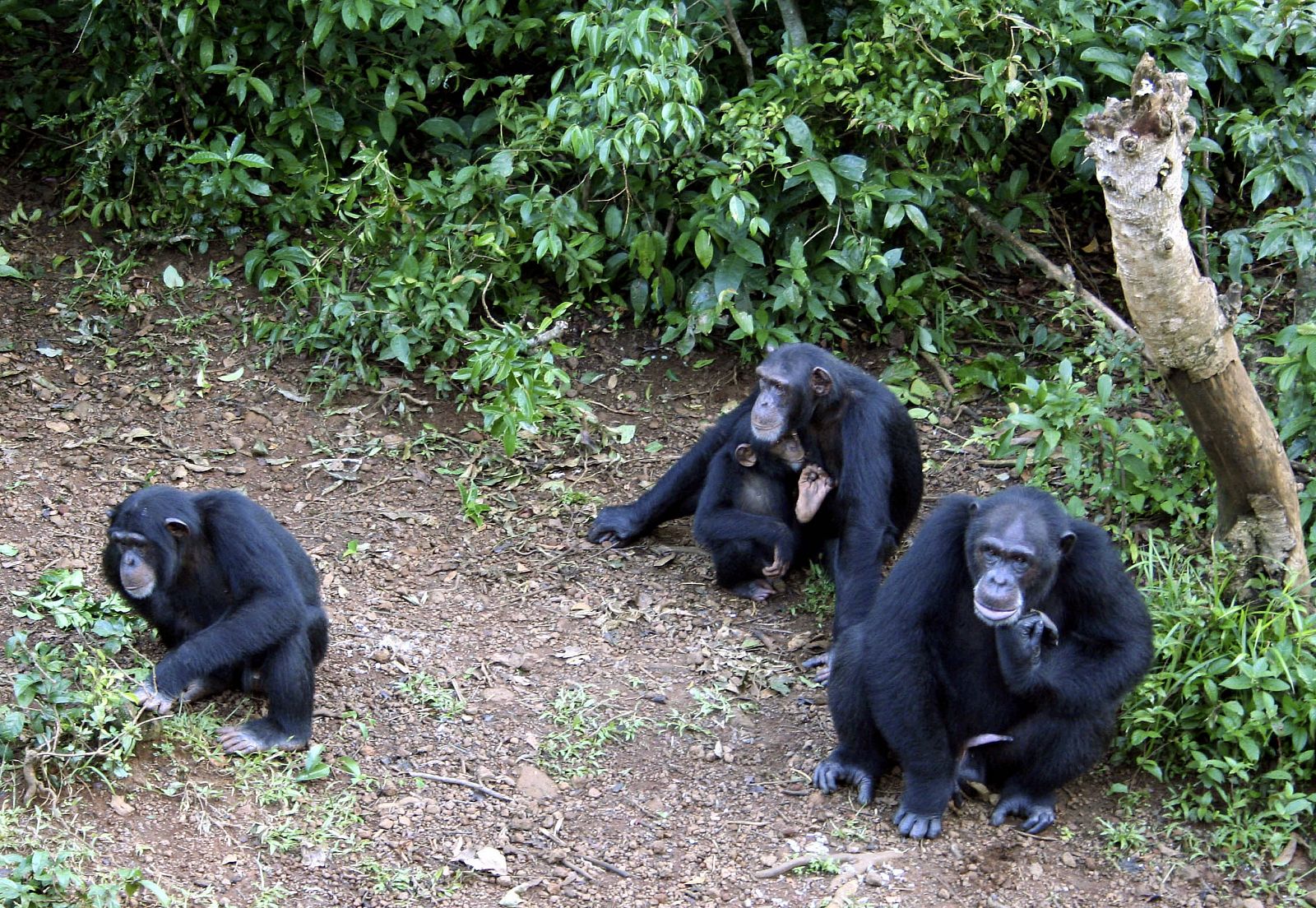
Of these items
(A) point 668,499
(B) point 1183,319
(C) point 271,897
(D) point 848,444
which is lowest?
(C) point 271,897

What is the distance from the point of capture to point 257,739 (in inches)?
253

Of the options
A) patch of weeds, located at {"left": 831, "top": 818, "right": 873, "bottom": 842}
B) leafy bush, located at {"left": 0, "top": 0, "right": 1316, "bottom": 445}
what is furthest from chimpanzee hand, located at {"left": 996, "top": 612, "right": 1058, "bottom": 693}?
leafy bush, located at {"left": 0, "top": 0, "right": 1316, "bottom": 445}

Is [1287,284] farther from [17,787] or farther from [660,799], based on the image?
[17,787]

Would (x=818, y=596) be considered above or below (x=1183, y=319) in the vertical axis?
below

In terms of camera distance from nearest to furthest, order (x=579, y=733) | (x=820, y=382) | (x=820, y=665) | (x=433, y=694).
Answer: (x=579, y=733)
(x=433, y=694)
(x=820, y=665)
(x=820, y=382)

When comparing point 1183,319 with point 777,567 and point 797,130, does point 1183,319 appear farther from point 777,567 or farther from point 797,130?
point 797,130

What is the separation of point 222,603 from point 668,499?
114 inches

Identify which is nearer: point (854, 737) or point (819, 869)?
point (819, 869)

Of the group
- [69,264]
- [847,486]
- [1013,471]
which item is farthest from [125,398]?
[1013,471]

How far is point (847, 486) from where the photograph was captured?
781 centimetres

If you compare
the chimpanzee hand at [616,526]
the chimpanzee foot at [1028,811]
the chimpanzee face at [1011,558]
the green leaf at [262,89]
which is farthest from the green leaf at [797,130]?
the chimpanzee foot at [1028,811]

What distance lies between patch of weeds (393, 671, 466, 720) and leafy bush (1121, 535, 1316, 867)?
10.7ft

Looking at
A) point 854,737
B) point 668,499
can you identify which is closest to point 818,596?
point 668,499

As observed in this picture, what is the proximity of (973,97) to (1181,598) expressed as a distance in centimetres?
385
